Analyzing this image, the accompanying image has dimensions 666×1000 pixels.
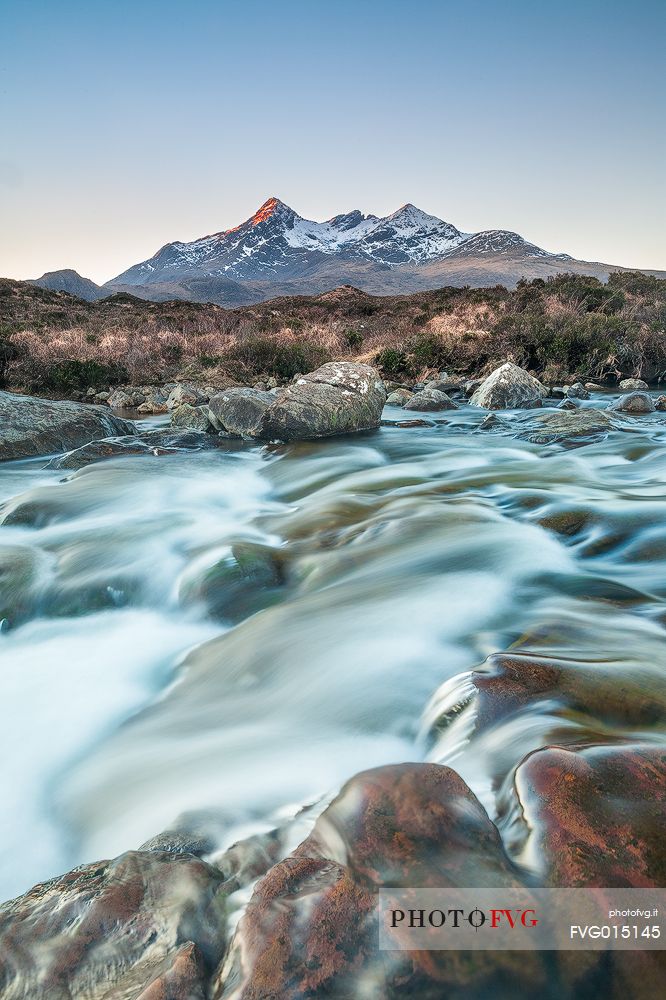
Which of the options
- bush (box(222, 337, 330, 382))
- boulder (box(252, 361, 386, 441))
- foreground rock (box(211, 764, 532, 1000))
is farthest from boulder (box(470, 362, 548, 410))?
foreground rock (box(211, 764, 532, 1000))

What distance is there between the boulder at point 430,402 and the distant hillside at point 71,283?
158497 millimetres

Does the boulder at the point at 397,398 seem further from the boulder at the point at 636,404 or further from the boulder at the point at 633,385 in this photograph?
the boulder at the point at 633,385

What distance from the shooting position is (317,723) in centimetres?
276

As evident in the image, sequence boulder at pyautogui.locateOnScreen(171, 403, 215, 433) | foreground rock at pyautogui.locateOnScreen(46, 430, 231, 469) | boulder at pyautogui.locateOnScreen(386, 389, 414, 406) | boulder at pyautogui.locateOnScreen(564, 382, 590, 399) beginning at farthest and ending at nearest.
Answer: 1. boulder at pyautogui.locateOnScreen(564, 382, 590, 399)
2. boulder at pyautogui.locateOnScreen(386, 389, 414, 406)
3. boulder at pyautogui.locateOnScreen(171, 403, 215, 433)
4. foreground rock at pyautogui.locateOnScreen(46, 430, 231, 469)

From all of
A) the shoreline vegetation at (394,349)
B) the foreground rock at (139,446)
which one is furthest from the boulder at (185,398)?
the shoreline vegetation at (394,349)

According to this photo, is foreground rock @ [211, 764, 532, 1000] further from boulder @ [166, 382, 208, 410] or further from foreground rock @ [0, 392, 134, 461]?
boulder @ [166, 382, 208, 410]

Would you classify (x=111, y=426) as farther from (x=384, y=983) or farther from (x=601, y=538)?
(x=384, y=983)

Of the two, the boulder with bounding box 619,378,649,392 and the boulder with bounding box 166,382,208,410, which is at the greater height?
the boulder with bounding box 166,382,208,410

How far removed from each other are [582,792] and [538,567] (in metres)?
2.87

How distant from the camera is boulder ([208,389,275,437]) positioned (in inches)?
400

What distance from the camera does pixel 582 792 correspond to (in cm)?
150

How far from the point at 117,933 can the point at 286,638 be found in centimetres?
210

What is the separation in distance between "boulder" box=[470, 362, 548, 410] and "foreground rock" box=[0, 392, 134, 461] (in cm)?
704

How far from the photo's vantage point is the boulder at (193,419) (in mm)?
10516
